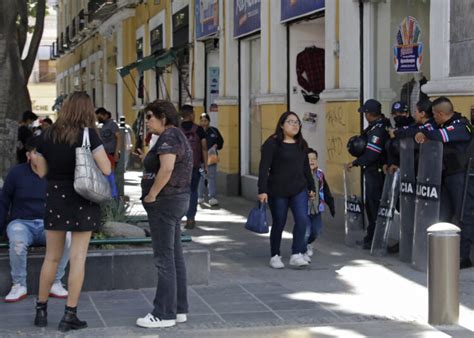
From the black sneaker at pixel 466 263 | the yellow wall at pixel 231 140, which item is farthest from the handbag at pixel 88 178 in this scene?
the yellow wall at pixel 231 140

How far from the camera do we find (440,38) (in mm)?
11078

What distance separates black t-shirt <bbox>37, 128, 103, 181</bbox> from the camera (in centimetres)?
716

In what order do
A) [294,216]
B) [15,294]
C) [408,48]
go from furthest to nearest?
[408,48] < [294,216] < [15,294]

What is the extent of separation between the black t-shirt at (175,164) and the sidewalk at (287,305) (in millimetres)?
1076

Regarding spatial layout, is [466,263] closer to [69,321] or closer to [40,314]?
[69,321]

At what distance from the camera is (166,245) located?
7.30m

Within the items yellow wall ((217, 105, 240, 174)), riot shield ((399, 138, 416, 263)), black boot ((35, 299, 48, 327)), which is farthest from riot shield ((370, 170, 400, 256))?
yellow wall ((217, 105, 240, 174))

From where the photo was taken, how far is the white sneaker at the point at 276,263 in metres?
10.3

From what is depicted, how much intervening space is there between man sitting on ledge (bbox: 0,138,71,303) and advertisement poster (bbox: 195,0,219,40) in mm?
12181

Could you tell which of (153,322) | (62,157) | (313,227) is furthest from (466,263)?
(62,157)

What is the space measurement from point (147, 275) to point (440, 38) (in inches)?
177

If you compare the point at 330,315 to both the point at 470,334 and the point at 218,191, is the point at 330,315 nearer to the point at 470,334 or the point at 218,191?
the point at 470,334

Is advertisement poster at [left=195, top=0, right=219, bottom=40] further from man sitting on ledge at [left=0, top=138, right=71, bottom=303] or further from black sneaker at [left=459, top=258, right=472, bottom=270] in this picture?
man sitting on ledge at [left=0, top=138, right=71, bottom=303]

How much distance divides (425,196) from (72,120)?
4.18 metres
